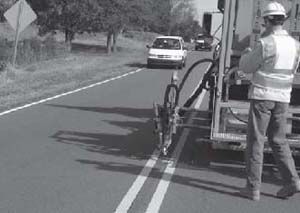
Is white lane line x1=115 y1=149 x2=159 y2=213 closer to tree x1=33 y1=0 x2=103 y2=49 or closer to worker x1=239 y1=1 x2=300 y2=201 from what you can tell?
worker x1=239 y1=1 x2=300 y2=201

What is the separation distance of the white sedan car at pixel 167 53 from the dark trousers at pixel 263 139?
26888 millimetres

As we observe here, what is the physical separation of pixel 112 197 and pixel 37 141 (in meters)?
3.71

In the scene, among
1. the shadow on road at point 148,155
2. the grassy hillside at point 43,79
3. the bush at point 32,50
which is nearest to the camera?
the shadow on road at point 148,155

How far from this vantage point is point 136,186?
742 centimetres

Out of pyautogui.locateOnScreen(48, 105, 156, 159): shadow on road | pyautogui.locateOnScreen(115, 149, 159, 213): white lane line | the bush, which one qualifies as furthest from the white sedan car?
pyautogui.locateOnScreen(115, 149, 159, 213): white lane line

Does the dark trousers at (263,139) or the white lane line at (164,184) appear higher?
the dark trousers at (263,139)

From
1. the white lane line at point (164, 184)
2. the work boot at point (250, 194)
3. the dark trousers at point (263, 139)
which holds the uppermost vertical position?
the dark trousers at point (263, 139)

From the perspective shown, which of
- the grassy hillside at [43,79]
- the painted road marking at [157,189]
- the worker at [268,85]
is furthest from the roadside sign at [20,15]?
the worker at [268,85]

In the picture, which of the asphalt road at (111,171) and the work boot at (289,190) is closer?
the asphalt road at (111,171)

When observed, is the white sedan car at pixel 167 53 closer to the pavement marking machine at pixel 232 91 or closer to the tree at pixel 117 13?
the tree at pixel 117 13

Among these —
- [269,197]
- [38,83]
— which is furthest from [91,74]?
[269,197]

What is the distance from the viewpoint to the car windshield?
35.0 metres

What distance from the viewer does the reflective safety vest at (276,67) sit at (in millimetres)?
6836

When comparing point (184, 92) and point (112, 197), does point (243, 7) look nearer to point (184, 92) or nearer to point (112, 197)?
point (112, 197)
